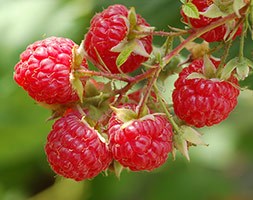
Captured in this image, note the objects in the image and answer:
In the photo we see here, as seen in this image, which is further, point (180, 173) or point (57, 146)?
point (180, 173)

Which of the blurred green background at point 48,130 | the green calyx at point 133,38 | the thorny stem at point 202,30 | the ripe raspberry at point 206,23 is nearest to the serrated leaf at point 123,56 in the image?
the green calyx at point 133,38

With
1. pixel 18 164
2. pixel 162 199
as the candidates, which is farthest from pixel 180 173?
pixel 18 164

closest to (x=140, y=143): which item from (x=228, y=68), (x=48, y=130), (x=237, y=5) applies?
(x=228, y=68)

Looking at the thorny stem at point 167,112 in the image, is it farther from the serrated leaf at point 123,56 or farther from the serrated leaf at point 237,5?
the serrated leaf at point 237,5

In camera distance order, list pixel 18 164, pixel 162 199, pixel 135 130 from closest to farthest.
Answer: pixel 135 130 < pixel 18 164 < pixel 162 199

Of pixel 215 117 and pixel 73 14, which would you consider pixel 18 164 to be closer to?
pixel 73 14

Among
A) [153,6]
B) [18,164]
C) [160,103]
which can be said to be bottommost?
[18,164]

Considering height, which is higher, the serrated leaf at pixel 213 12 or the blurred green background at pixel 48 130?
the serrated leaf at pixel 213 12

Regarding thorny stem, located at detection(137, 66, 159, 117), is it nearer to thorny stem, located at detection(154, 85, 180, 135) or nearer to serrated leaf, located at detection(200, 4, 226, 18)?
thorny stem, located at detection(154, 85, 180, 135)
